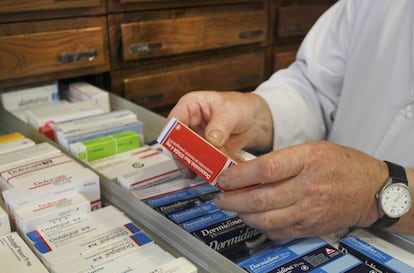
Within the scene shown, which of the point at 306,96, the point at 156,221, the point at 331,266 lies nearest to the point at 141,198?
the point at 156,221

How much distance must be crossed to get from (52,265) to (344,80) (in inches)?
23.9

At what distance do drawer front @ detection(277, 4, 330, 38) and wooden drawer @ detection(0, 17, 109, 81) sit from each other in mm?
605

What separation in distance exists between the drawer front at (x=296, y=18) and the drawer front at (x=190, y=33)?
7 centimetres

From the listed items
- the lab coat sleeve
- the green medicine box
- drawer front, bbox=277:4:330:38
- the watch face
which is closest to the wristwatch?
the watch face

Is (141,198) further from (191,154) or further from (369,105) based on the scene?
(369,105)

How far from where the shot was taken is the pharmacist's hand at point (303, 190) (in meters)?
0.53

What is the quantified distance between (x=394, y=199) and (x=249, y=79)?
92cm

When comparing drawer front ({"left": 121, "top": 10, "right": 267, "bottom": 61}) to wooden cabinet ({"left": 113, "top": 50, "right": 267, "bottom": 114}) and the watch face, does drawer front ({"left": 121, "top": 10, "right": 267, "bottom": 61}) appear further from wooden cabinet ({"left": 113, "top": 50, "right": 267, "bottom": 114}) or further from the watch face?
the watch face

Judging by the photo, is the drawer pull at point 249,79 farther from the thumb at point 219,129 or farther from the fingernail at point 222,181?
the fingernail at point 222,181

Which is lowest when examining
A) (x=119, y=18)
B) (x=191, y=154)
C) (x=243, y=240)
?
(x=243, y=240)

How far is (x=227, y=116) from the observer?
708 millimetres

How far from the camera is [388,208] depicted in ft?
1.84

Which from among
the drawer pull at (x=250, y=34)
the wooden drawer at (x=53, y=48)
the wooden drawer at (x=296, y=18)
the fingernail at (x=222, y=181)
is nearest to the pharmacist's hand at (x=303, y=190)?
the fingernail at (x=222, y=181)

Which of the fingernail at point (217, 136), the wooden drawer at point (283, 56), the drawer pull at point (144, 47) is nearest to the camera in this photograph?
the fingernail at point (217, 136)
